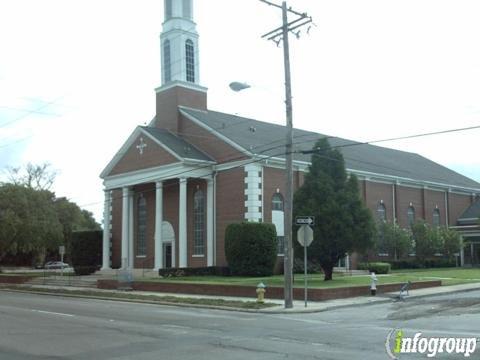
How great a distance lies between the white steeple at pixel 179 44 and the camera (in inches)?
1762

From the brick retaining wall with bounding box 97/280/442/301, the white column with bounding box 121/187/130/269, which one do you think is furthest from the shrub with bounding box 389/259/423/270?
the white column with bounding box 121/187/130/269

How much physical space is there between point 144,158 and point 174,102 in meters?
4.62

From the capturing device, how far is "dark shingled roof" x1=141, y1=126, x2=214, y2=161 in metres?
41.1

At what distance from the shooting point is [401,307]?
21469mm

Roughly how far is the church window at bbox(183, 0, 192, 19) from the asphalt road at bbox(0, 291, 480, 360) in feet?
94.4

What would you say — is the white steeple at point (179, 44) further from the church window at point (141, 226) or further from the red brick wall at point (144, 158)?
the church window at point (141, 226)

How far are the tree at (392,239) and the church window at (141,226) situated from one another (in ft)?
57.8

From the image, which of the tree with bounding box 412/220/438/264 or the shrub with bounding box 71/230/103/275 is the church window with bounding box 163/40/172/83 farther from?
the tree with bounding box 412/220/438/264

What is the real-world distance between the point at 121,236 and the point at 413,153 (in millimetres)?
35237

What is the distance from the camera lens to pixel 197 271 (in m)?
37.9

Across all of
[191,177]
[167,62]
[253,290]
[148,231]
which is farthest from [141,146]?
[253,290]

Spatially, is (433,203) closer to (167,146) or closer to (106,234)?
(167,146)

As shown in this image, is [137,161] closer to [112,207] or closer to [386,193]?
[112,207]

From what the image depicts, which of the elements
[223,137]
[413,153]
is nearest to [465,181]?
[413,153]
